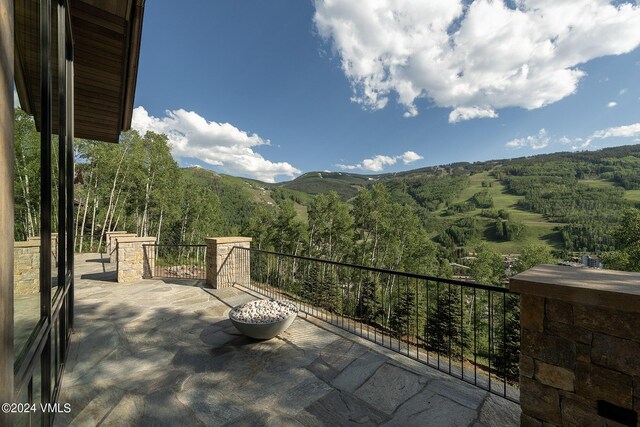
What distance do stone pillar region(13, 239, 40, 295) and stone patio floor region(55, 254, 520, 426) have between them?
47.8 inches

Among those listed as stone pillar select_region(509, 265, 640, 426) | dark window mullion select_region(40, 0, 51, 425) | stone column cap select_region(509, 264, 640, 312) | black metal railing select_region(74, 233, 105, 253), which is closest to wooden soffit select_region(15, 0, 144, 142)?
dark window mullion select_region(40, 0, 51, 425)

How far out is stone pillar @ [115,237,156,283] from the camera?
21.5 feet

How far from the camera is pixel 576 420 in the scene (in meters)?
1.62

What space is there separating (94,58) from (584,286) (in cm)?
514

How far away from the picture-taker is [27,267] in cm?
155

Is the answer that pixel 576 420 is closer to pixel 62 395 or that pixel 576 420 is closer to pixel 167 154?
pixel 62 395

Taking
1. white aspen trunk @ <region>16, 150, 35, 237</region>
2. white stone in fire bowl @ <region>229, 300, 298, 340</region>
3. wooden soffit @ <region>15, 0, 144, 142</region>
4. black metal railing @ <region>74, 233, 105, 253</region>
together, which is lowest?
black metal railing @ <region>74, 233, 105, 253</region>

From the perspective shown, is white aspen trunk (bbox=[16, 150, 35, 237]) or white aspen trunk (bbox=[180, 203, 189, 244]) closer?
white aspen trunk (bbox=[16, 150, 35, 237])

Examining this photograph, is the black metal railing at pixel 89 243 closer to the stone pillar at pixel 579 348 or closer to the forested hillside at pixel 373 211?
the forested hillside at pixel 373 211

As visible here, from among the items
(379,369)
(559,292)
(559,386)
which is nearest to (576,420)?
(559,386)

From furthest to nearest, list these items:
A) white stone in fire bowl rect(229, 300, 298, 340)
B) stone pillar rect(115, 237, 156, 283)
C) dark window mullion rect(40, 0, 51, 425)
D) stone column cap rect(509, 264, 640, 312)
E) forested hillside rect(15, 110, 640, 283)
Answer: forested hillside rect(15, 110, 640, 283) < stone pillar rect(115, 237, 156, 283) < white stone in fire bowl rect(229, 300, 298, 340) < dark window mullion rect(40, 0, 51, 425) < stone column cap rect(509, 264, 640, 312)

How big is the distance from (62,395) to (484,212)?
9883cm

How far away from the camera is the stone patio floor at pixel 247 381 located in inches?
85.0

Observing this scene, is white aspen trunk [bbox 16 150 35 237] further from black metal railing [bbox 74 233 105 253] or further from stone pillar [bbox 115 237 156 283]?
black metal railing [bbox 74 233 105 253]
